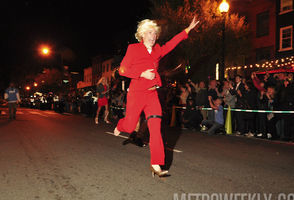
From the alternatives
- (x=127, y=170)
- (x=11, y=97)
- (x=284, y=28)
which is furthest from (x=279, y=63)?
(x=127, y=170)

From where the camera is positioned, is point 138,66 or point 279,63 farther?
point 279,63

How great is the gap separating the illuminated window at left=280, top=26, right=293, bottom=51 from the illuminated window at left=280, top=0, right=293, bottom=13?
4.77ft

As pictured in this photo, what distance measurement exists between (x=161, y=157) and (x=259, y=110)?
709cm

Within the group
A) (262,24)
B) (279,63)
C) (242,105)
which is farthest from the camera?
(262,24)

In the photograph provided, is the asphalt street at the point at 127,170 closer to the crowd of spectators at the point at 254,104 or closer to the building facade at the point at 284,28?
the crowd of spectators at the point at 254,104

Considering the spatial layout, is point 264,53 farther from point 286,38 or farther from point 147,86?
point 147,86

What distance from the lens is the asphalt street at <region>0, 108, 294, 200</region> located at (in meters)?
3.80

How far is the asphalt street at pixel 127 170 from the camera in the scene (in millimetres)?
3797

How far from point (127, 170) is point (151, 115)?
1.07 m

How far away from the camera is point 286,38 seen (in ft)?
81.1

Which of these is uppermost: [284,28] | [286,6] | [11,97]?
[286,6]

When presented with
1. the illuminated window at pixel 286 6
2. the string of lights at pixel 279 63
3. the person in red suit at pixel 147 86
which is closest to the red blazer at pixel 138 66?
the person in red suit at pixel 147 86

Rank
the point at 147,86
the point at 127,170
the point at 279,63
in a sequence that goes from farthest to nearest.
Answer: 1. the point at 279,63
2. the point at 127,170
3. the point at 147,86

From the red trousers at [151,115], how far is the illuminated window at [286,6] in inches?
949
